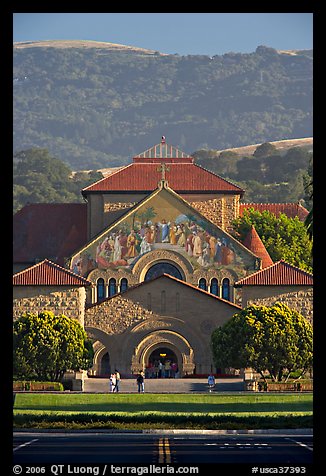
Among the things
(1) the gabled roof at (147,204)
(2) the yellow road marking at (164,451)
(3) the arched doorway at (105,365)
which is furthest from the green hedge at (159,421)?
(1) the gabled roof at (147,204)

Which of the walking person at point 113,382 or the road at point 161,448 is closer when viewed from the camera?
the road at point 161,448

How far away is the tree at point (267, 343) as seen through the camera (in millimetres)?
86250

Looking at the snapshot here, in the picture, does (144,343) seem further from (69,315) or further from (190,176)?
(190,176)

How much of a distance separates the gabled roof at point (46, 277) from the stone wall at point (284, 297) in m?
10.4

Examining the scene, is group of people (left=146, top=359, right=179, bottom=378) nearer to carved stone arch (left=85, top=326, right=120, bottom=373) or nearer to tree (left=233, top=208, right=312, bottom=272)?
carved stone arch (left=85, top=326, right=120, bottom=373)

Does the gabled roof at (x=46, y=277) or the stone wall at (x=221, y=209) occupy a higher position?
the stone wall at (x=221, y=209)

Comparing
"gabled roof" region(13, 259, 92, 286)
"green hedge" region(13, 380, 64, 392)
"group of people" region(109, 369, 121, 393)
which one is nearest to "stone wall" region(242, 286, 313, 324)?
"gabled roof" region(13, 259, 92, 286)

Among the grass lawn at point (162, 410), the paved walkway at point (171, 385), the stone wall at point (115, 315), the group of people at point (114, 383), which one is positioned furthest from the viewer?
the stone wall at point (115, 315)

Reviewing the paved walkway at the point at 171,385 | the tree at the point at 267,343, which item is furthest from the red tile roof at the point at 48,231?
the tree at the point at 267,343

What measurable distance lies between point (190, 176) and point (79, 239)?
9.95 meters

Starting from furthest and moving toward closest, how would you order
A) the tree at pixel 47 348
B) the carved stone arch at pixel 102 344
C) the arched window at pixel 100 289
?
the arched window at pixel 100 289 → the carved stone arch at pixel 102 344 → the tree at pixel 47 348

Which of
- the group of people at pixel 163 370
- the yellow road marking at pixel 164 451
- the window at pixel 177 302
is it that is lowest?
the yellow road marking at pixel 164 451

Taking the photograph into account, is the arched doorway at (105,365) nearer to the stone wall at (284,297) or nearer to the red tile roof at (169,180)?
the stone wall at (284,297)
